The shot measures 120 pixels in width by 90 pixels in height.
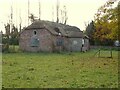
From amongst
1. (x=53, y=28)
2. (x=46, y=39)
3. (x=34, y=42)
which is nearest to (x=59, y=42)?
(x=46, y=39)

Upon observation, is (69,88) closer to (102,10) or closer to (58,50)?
(102,10)

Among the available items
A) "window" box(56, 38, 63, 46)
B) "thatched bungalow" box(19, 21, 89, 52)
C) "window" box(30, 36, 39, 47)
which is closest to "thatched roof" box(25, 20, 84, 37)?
"thatched bungalow" box(19, 21, 89, 52)

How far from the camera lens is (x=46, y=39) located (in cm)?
4994

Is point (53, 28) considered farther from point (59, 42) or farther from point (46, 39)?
point (46, 39)

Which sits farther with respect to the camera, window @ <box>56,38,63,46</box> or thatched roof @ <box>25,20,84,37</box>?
window @ <box>56,38,63,46</box>

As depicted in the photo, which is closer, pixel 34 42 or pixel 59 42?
pixel 34 42

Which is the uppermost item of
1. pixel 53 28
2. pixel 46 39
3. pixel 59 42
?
pixel 53 28

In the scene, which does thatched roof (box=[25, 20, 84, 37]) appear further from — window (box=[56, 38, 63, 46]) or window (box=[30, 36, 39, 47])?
window (box=[30, 36, 39, 47])

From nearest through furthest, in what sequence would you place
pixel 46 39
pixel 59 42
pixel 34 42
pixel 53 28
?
1. pixel 46 39
2. pixel 34 42
3. pixel 59 42
4. pixel 53 28

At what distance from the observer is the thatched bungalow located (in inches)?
1964

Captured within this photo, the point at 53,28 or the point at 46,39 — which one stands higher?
the point at 53,28

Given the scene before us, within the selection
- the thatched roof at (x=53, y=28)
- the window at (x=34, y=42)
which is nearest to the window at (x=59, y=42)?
the thatched roof at (x=53, y=28)

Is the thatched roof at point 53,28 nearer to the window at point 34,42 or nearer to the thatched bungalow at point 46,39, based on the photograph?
the thatched bungalow at point 46,39

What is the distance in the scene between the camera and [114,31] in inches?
1083
